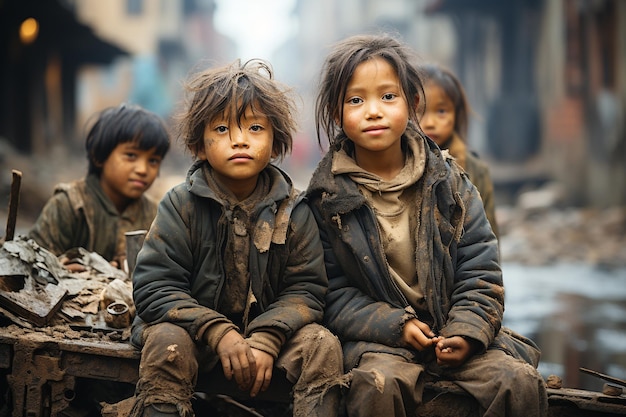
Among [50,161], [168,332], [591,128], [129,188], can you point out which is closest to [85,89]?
[50,161]

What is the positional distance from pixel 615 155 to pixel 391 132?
34.4ft

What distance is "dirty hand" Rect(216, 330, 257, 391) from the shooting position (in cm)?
241

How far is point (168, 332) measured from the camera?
2488 mm

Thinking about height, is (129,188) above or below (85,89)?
below

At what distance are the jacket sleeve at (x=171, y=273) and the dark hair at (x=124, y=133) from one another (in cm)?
136

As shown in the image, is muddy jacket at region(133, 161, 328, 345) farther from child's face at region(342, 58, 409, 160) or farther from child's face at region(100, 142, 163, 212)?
child's face at region(100, 142, 163, 212)

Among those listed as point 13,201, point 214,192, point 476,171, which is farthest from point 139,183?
point 476,171

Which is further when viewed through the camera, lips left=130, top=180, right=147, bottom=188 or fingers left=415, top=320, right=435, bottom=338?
lips left=130, top=180, right=147, bottom=188

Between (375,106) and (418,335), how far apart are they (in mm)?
892

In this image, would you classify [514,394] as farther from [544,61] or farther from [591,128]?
[544,61]

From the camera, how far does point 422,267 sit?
2.71m

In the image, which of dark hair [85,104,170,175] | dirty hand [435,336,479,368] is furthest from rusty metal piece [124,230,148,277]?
dirty hand [435,336,479,368]

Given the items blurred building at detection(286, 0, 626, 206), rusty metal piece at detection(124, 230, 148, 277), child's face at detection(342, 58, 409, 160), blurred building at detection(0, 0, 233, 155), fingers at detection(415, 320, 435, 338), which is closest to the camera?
fingers at detection(415, 320, 435, 338)

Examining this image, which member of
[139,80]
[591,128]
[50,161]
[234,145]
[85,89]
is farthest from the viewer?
[139,80]
